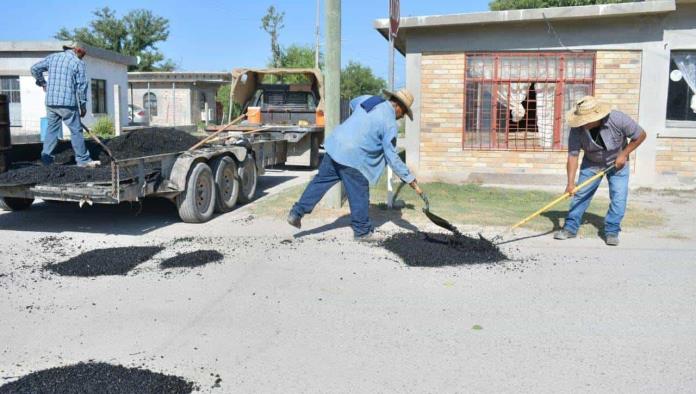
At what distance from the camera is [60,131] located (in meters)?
A: 8.70

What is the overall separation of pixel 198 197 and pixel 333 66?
2.57 meters

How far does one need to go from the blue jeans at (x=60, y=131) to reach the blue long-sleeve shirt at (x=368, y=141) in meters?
3.39

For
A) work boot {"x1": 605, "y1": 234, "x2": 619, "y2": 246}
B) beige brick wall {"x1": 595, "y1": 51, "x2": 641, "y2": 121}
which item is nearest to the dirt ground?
work boot {"x1": 605, "y1": 234, "x2": 619, "y2": 246}

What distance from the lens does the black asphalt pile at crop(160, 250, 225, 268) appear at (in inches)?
247

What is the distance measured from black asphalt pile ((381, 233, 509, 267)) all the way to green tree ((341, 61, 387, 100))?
4426cm

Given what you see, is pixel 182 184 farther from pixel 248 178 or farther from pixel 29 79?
pixel 29 79

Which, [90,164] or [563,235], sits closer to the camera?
[563,235]

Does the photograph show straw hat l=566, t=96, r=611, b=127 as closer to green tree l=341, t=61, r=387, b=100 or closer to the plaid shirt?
the plaid shirt

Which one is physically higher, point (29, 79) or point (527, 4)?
point (527, 4)

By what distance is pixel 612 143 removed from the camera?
23.3ft

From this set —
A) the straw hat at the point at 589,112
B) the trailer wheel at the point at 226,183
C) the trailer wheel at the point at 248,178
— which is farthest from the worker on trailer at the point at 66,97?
the straw hat at the point at 589,112

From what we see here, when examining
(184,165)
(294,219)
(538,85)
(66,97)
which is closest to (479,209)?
(294,219)

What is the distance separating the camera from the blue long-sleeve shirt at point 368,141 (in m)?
7.07

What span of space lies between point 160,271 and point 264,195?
5161mm
